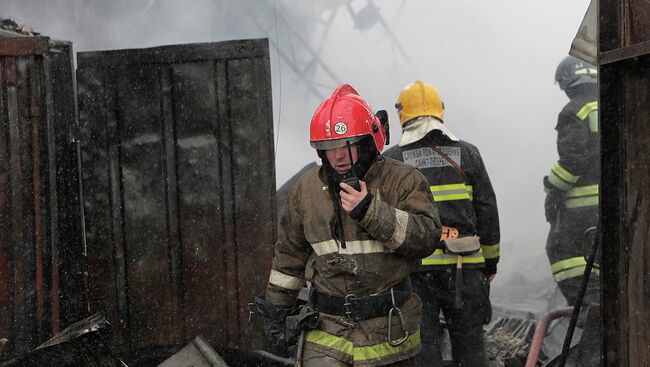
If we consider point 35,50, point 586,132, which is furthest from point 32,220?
point 586,132

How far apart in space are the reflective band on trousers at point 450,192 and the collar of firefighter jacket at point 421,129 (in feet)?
1.02

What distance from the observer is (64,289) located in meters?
4.60

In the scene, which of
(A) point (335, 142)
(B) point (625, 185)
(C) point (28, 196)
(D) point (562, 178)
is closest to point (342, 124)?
(A) point (335, 142)

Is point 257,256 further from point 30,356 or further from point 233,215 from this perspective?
point 30,356

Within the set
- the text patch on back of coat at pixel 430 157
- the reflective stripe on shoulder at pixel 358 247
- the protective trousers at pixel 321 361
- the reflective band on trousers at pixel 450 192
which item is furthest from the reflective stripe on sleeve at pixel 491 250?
the reflective stripe on shoulder at pixel 358 247

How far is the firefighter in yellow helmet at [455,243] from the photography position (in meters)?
4.33

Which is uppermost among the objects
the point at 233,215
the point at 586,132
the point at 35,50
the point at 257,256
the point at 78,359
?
the point at 35,50

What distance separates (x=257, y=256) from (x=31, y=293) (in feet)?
4.70

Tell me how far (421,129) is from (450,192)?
44 cm

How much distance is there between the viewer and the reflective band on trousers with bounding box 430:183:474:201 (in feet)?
14.3

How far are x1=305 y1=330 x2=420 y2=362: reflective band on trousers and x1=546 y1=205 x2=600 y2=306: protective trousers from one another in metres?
2.88

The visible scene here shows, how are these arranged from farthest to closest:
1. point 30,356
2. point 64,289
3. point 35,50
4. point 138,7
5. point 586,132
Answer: point 138,7
point 586,132
point 64,289
point 35,50
point 30,356

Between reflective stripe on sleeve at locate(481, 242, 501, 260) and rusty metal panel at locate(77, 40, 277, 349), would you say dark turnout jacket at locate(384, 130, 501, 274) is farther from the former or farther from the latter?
rusty metal panel at locate(77, 40, 277, 349)

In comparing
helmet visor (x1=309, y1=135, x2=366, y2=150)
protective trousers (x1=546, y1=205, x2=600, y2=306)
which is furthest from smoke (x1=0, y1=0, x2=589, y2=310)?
helmet visor (x1=309, y1=135, x2=366, y2=150)
